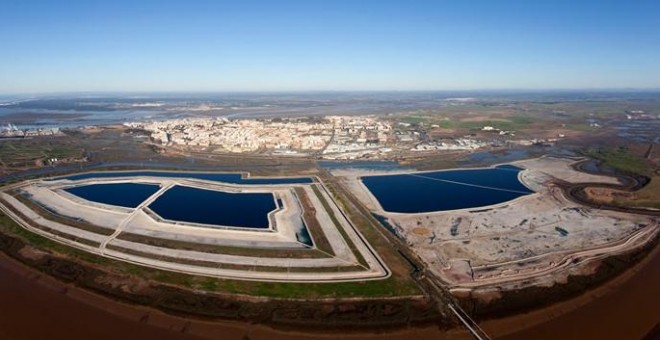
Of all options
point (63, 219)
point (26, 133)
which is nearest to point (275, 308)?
point (63, 219)

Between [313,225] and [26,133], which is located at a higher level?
[26,133]

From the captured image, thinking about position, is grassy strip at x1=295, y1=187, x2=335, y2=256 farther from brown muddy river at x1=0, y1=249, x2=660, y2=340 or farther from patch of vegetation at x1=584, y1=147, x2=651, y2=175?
patch of vegetation at x1=584, y1=147, x2=651, y2=175

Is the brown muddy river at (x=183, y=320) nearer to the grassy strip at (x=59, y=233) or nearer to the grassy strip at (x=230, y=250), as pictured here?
the grassy strip at (x=59, y=233)

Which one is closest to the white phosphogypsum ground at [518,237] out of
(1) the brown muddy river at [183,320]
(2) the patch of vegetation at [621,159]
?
(1) the brown muddy river at [183,320]

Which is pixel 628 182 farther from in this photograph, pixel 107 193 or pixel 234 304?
pixel 107 193

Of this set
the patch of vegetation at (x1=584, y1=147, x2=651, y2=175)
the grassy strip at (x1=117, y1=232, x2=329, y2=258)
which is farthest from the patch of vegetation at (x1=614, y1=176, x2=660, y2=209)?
the grassy strip at (x1=117, y1=232, x2=329, y2=258)

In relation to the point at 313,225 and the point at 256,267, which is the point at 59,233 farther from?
the point at 313,225
